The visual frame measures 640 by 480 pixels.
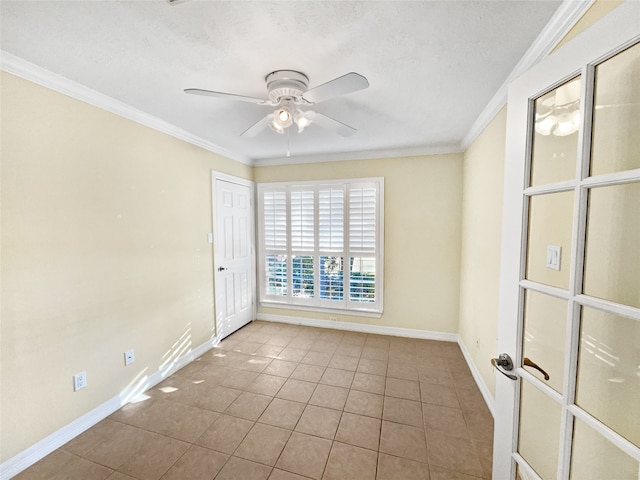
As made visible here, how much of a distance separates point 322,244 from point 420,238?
4.33 feet

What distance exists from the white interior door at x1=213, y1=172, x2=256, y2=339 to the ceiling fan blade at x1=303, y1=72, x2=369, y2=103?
2.14 meters

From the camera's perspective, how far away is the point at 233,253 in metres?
3.58

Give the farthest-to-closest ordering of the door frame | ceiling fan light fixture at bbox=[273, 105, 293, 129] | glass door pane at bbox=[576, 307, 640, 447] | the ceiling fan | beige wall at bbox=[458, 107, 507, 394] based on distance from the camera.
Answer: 1. the door frame
2. beige wall at bbox=[458, 107, 507, 394]
3. ceiling fan light fixture at bbox=[273, 105, 293, 129]
4. the ceiling fan
5. glass door pane at bbox=[576, 307, 640, 447]

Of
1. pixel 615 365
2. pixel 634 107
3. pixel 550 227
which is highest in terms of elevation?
pixel 634 107

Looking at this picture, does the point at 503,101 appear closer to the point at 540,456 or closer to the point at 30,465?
the point at 540,456

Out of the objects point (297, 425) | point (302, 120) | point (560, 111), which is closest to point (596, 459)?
point (560, 111)

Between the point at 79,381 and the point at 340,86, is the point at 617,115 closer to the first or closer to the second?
the point at 340,86

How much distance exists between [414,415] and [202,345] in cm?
236

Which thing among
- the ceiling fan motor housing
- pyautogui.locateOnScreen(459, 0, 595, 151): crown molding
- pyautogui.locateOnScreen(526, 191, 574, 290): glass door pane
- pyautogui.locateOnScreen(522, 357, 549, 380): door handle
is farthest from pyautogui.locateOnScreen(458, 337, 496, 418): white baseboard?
the ceiling fan motor housing

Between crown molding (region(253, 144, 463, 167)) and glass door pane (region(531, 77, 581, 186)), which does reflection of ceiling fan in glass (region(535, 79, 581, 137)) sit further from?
crown molding (region(253, 144, 463, 167))

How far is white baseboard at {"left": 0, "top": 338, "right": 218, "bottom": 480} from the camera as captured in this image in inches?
61.1

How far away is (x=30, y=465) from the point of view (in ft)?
5.27

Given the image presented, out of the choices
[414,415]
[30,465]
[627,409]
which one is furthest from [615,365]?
[30,465]

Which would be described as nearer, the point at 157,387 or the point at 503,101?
the point at 503,101
